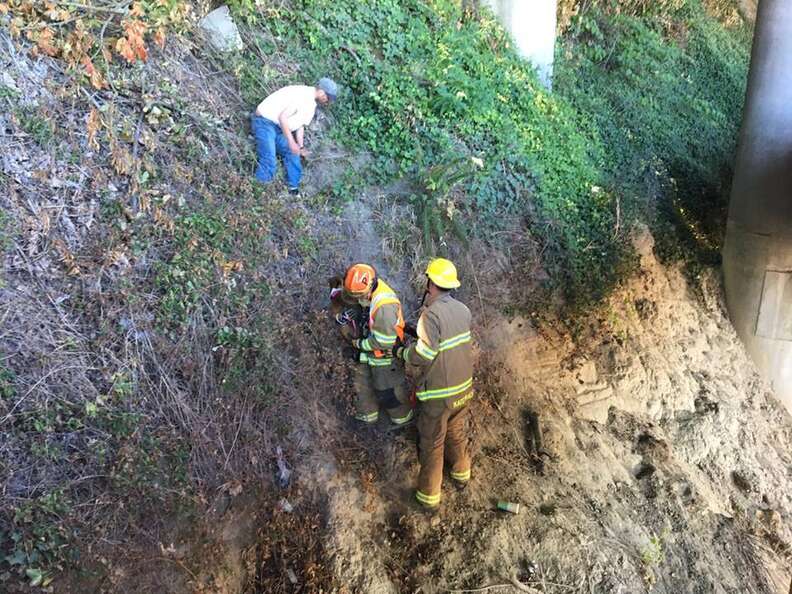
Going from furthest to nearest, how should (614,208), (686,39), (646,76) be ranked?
(686,39), (646,76), (614,208)

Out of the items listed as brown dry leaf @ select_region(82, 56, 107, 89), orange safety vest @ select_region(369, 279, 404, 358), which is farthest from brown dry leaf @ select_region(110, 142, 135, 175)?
orange safety vest @ select_region(369, 279, 404, 358)

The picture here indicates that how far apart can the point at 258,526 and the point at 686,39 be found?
1357 centimetres

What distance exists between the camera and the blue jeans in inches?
229

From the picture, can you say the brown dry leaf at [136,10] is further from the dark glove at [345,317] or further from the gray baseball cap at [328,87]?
the dark glove at [345,317]

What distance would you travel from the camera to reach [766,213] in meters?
7.83

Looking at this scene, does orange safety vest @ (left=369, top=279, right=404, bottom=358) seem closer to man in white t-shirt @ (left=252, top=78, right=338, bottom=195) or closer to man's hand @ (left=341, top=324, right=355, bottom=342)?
man's hand @ (left=341, top=324, right=355, bottom=342)

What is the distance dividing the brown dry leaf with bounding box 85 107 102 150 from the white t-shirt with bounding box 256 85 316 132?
1.49 meters

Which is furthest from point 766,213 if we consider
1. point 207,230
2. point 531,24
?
point 207,230

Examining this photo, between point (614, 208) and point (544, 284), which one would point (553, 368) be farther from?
point (614, 208)

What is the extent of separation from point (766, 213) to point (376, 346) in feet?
19.9

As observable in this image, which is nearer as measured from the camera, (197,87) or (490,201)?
(197,87)

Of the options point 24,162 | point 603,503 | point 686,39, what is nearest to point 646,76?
point 686,39

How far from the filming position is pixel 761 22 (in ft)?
24.3

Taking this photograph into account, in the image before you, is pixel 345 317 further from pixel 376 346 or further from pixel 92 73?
pixel 92 73
